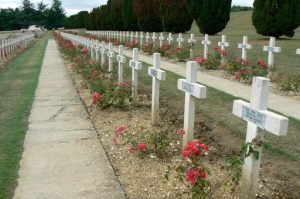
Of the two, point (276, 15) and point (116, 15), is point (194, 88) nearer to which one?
point (276, 15)

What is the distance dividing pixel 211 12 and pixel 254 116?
20626 mm

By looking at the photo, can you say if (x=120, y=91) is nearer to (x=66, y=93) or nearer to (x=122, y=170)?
(x=66, y=93)

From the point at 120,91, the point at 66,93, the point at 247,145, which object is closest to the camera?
the point at 247,145

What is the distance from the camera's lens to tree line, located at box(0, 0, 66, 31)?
12875 centimetres

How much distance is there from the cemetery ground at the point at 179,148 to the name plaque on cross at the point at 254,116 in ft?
0.73

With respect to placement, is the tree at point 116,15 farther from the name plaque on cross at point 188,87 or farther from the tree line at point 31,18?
the tree line at point 31,18

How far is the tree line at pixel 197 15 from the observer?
64.8 ft

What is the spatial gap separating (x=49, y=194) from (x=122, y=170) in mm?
985

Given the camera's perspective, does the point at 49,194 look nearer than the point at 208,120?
Yes

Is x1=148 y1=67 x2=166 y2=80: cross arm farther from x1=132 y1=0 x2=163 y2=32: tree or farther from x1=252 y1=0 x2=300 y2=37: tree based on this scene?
x1=132 y1=0 x2=163 y2=32: tree


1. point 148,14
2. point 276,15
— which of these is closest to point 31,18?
point 148,14

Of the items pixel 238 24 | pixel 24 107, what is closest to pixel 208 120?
pixel 24 107

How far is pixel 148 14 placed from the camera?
1261 inches

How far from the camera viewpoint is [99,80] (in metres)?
8.97
